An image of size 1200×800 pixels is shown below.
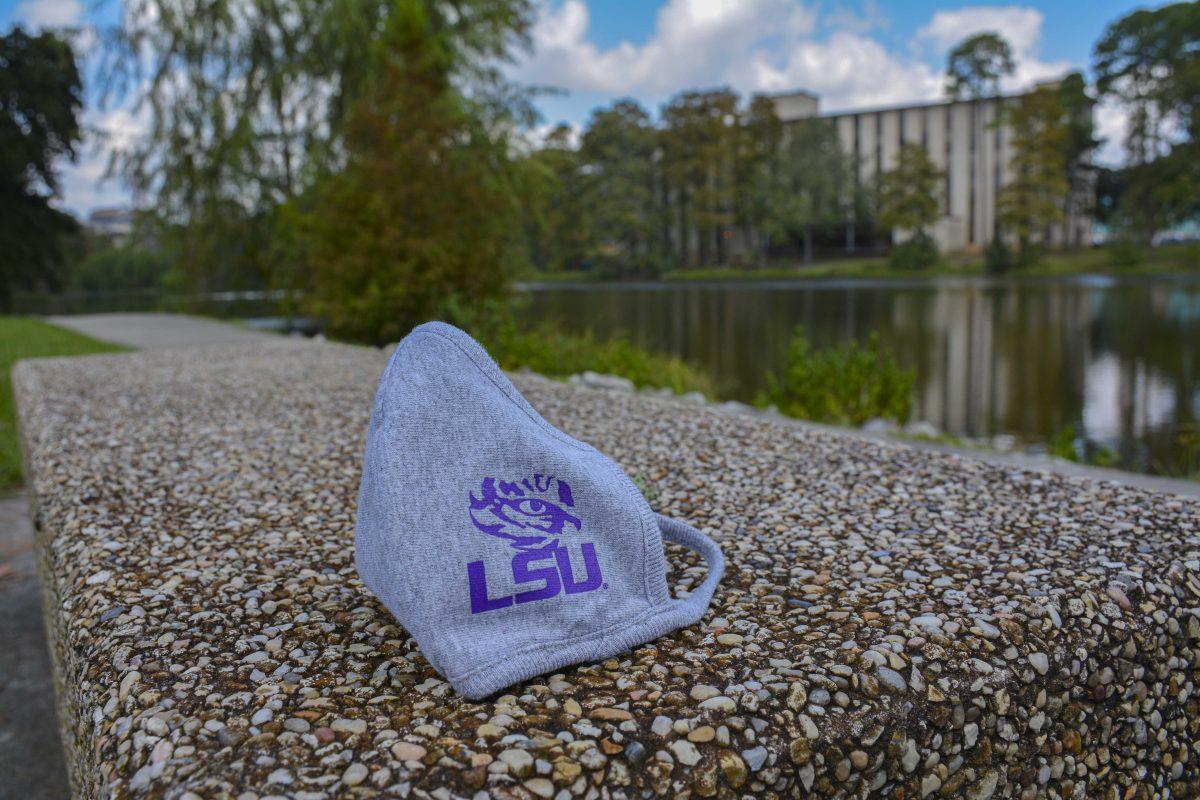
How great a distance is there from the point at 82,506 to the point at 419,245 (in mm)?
7320

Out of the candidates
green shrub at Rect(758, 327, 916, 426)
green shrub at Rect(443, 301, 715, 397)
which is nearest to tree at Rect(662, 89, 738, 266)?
green shrub at Rect(443, 301, 715, 397)

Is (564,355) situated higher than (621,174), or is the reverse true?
(621,174)

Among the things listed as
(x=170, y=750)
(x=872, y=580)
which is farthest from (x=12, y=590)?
(x=872, y=580)

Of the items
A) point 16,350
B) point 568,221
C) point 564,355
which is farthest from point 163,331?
point 568,221

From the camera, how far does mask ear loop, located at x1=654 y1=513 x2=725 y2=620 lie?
1.80 meters

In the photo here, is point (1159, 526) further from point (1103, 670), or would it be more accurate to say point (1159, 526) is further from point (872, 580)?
point (872, 580)

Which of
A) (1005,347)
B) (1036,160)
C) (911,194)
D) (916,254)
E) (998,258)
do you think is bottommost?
(1005,347)

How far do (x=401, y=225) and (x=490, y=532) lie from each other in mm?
8897

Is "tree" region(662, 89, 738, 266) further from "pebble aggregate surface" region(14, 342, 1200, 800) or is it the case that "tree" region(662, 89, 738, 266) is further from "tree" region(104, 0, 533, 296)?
"pebble aggregate surface" region(14, 342, 1200, 800)

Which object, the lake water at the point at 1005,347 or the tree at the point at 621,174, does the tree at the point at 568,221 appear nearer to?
the tree at the point at 621,174

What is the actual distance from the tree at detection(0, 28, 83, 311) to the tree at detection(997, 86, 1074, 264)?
107 ft

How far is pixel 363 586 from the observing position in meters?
2.05

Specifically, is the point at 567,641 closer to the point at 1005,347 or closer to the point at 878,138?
the point at 1005,347

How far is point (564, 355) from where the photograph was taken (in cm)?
905
